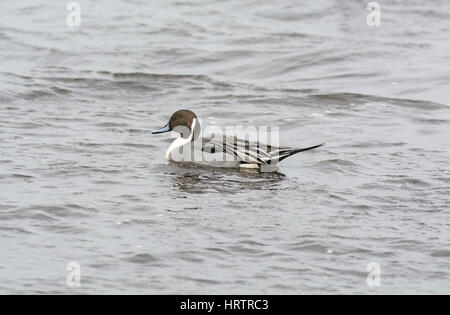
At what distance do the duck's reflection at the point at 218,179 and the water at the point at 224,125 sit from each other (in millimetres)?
28

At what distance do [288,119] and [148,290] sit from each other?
19.1ft

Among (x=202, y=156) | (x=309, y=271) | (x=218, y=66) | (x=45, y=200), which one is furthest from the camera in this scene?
(x=218, y=66)

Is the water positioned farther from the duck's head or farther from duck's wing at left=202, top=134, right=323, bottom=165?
the duck's head

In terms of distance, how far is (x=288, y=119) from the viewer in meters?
11.9

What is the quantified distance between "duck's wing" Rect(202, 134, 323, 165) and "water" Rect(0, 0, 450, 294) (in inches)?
6.9

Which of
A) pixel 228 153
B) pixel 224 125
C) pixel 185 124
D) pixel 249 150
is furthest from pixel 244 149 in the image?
pixel 224 125

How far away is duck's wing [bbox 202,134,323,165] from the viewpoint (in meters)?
9.48

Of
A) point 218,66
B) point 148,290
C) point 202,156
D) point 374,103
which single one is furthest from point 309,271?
point 218,66

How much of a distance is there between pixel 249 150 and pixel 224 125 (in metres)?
2.04

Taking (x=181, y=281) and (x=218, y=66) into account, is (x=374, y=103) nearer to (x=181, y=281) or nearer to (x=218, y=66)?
(x=218, y=66)

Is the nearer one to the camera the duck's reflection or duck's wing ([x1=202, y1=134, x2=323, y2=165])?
the duck's reflection

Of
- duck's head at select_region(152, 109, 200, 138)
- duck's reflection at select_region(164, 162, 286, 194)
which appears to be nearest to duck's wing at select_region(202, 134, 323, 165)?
duck's reflection at select_region(164, 162, 286, 194)

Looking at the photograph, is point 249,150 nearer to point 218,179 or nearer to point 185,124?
point 218,179

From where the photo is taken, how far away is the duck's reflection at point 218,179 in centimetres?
888
